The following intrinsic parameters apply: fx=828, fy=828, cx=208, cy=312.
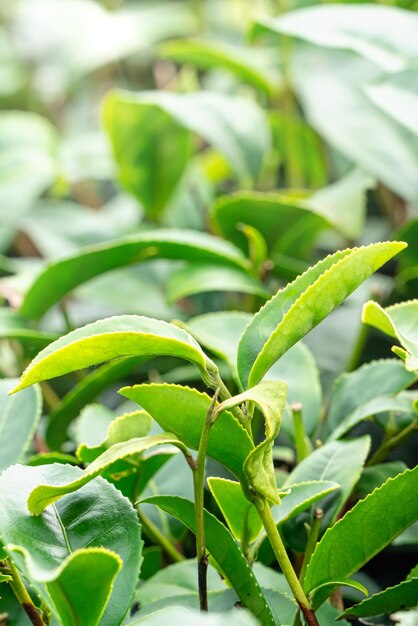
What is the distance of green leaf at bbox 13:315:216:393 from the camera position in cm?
33

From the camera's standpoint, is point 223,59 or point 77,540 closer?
point 77,540

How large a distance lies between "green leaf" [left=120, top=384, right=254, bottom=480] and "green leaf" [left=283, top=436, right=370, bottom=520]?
3.1 inches

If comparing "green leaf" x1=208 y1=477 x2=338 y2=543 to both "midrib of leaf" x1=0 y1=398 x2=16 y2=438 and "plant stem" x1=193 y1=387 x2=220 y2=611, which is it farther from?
"midrib of leaf" x1=0 y1=398 x2=16 y2=438

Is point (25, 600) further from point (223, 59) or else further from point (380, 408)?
point (223, 59)

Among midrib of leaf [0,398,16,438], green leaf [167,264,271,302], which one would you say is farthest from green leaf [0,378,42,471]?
green leaf [167,264,271,302]

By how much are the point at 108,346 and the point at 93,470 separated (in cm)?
5

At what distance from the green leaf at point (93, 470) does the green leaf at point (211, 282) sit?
31 cm

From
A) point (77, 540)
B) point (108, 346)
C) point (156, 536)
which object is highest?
point (108, 346)

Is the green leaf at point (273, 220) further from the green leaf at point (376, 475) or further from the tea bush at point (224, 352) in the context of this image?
the green leaf at point (376, 475)

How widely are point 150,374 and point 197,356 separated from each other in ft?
1.42

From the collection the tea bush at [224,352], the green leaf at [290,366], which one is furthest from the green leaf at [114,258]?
the green leaf at [290,366]

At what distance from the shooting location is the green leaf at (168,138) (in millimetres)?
872

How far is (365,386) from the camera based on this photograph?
0.53m

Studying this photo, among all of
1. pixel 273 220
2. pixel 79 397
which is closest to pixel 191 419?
pixel 79 397
